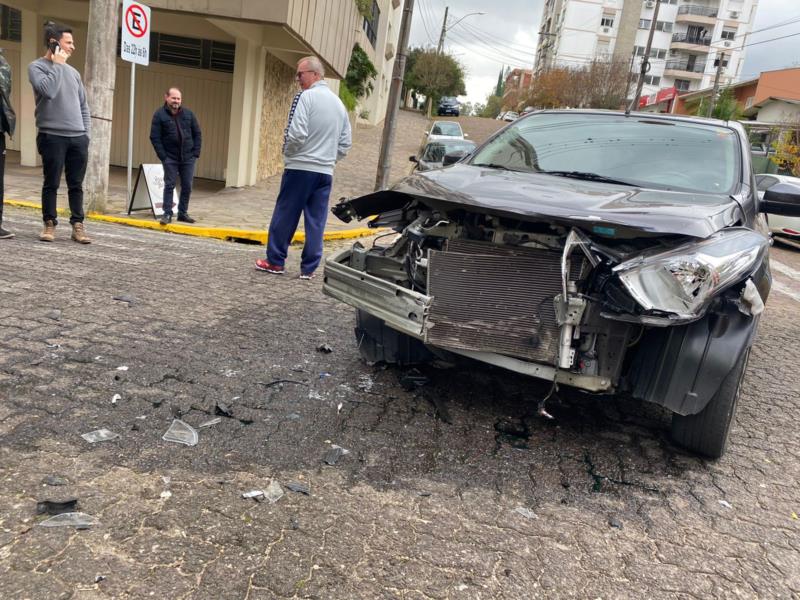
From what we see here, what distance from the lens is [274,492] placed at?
255 cm

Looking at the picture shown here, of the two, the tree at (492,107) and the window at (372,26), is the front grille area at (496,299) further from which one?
the tree at (492,107)

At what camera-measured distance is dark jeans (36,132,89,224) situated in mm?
6105

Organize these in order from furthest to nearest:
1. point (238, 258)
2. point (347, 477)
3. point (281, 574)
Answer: point (238, 258) < point (347, 477) < point (281, 574)

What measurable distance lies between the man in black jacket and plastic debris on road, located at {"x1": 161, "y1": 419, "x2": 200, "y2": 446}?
619cm

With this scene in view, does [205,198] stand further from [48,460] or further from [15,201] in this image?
[48,460]

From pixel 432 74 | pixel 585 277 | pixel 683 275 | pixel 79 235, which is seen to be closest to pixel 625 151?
pixel 585 277

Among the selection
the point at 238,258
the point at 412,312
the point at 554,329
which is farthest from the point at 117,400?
the point at 238,258

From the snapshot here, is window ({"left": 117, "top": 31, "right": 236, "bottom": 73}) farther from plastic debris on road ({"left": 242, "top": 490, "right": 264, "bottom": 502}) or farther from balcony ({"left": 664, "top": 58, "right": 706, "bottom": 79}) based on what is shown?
balcony ({"left": 664, "top": 58, "right": 706, "bottom": 79})

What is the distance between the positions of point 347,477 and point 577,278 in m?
1.35

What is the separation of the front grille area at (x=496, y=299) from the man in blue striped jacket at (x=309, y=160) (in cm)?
319

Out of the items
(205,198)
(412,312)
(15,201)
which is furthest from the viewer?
(205,198)

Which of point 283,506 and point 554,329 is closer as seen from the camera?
point 283,506

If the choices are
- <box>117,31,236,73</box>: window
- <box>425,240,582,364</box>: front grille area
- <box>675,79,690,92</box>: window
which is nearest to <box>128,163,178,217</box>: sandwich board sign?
<box>117,31,236,73</box>: window

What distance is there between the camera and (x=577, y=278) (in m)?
2.86
